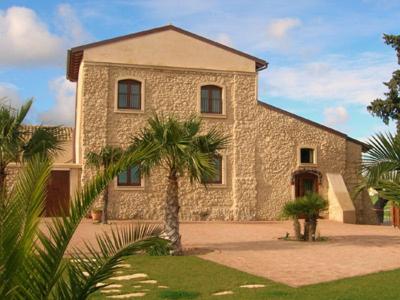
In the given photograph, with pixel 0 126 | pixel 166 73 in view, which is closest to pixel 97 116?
pixel 166 73

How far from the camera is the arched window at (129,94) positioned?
A: 24.3 m

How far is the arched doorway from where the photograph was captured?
26.2 m

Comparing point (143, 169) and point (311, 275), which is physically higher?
point (143, 169)

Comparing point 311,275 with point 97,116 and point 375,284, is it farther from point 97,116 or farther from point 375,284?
point 97,116

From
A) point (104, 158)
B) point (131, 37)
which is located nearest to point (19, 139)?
point (104, 158)

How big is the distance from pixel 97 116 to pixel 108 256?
20.4 metres

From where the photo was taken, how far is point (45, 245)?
3785mm

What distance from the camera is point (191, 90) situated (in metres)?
25.2

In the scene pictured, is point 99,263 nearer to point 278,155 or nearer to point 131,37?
point 131,37

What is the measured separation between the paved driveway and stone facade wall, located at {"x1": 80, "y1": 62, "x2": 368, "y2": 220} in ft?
15.5

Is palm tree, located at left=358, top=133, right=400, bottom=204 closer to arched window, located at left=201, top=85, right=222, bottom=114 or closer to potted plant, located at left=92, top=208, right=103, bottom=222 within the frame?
potted plant, located at left=92, top=208, right=103, bottom=222

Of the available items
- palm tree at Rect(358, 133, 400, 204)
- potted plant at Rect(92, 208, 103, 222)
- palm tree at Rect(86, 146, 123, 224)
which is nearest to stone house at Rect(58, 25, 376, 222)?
potted plant at Rect(92, 208, 103, 222)

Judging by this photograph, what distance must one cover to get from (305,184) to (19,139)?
645 inches

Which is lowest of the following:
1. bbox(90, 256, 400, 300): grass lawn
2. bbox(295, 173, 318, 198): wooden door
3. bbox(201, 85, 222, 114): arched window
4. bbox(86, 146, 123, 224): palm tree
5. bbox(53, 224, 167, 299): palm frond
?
bbox(90, 256, 400, 300): grass lawn
